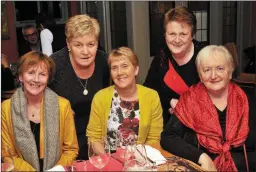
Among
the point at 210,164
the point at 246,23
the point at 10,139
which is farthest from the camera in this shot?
the point at 246,23

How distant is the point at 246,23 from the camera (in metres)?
6.95

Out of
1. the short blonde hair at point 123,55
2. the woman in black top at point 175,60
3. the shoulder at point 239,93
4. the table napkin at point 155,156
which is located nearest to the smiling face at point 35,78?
the short blonde hair at point 123,55

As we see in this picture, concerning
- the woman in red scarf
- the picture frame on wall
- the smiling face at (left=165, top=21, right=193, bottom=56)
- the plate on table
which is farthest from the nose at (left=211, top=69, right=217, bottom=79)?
the picture frame on wall

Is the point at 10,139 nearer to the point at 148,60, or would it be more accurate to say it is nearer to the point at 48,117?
the point at 48,117

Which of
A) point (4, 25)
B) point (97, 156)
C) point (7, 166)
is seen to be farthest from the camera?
point (4, 25)

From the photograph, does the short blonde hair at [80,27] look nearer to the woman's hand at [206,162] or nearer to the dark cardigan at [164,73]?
the dark cardigan at [164,73]

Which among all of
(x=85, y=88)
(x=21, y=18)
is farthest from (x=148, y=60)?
(x=85, y=88)

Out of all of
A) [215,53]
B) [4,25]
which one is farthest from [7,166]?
[4,25]

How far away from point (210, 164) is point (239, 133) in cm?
27

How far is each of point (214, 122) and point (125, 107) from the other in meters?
0.56

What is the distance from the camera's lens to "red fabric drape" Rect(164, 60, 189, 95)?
8.05ft

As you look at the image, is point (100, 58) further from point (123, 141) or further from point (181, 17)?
point (123, 141)

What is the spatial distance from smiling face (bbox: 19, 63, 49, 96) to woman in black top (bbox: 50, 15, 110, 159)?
341 millimetres

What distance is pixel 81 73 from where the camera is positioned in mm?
2537
